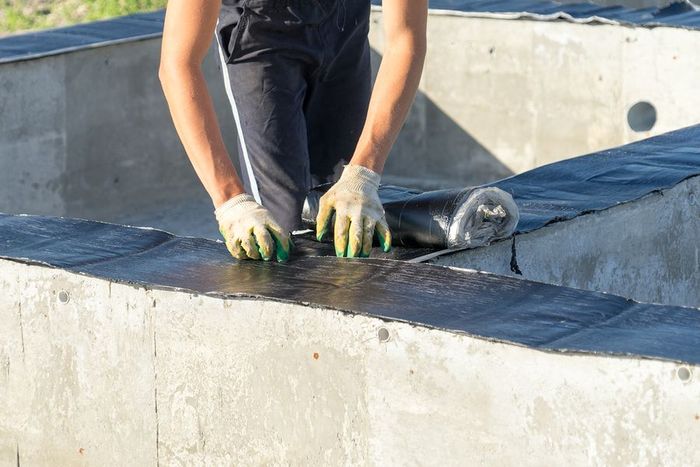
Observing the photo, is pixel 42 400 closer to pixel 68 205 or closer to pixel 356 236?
pixel 356 236

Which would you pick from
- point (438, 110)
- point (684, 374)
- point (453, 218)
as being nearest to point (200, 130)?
point (453, 218)

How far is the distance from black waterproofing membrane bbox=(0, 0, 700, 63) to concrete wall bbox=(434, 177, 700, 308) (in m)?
2.49

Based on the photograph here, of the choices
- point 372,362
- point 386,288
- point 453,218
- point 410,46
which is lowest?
point 372,362

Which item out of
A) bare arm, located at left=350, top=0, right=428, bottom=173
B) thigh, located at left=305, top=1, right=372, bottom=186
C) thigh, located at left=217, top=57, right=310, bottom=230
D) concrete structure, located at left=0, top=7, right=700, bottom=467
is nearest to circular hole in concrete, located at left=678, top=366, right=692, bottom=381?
concrete structure, located at left=0, top=7, right=700, bottom=467

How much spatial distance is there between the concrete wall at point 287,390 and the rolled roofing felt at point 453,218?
753 millimetres

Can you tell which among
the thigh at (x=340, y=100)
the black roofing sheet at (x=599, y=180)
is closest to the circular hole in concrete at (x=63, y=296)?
the black roofing sheet at (x=599, y=180)

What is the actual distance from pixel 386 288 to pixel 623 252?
128 cm

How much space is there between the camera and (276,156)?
4355mm

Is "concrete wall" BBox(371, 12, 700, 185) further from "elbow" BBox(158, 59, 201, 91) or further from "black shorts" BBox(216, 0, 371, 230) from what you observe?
"elbow" BBox(158, 59, 201, 91)

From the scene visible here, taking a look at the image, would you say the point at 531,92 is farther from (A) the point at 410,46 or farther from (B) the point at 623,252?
(A) the point at 410,46

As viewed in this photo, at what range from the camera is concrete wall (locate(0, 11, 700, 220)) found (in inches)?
278

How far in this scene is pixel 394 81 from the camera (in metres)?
3.84

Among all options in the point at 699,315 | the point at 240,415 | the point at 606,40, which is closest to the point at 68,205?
the point at 606,40

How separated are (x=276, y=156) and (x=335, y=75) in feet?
1.25
